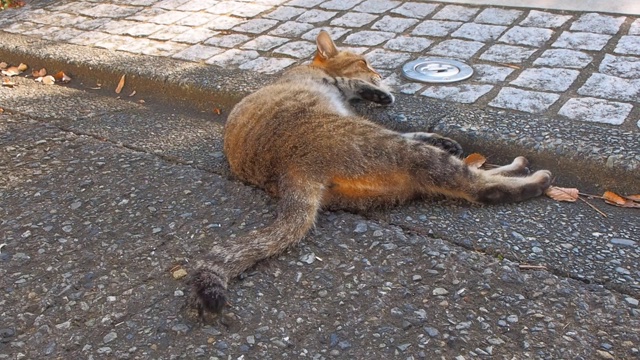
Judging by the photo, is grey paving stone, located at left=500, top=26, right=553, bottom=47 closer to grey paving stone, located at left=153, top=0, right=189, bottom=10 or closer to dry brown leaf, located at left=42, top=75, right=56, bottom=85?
grey paving stone, located at left=153, top=0, right=189, bottom=10

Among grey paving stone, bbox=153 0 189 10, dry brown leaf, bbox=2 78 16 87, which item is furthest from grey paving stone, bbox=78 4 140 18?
dry brown leaf, bbox=2 78 16 87

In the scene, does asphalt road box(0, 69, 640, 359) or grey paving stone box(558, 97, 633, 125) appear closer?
asphalt road box(0, 69, 640, 359)

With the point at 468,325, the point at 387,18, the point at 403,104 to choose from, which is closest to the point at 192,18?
the point at 387,18

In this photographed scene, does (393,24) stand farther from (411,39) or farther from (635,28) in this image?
(635,28)

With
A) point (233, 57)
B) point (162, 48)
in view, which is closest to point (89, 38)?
point (162, 48)

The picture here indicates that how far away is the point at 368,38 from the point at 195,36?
5.79 ft

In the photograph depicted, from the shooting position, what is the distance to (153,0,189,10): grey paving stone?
6.94 m

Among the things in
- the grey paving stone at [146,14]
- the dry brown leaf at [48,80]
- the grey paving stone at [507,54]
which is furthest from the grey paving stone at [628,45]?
the dry brown leaf at [48,80]

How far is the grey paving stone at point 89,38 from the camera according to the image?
6191mm

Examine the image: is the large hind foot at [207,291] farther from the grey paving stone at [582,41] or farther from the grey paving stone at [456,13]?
the grey paving stone at [456,13]

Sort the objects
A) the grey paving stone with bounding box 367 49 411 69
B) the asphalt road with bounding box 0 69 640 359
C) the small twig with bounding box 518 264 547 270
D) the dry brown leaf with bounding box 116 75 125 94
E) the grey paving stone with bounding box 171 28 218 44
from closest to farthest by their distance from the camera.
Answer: the asphalt road with bounding box 0 69 640 359 → the small twig with bounding box 518 264 547 270 → the grey paving stone with bounding box 367 49 411 69 → the dry brown leaf with bounding box 116 75 125 94 → the grey paving stone with bounding box 171 28 218 44

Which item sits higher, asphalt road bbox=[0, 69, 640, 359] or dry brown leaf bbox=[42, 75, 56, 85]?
asphalt road bbox=[0, 69, 640, 359]

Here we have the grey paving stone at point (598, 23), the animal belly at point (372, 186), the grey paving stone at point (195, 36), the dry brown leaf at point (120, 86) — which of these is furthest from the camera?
the grey paving stone at point (195, 36)

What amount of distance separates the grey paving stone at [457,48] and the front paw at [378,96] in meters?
0.96
